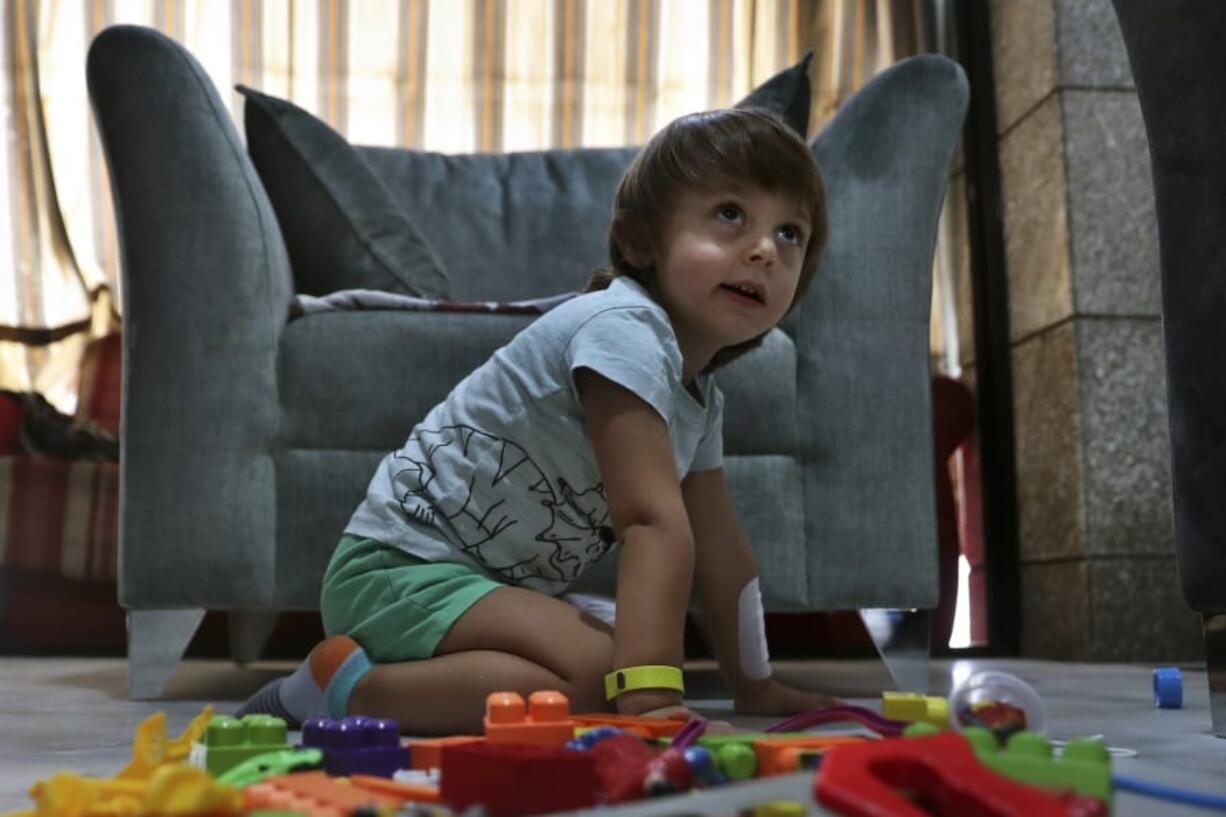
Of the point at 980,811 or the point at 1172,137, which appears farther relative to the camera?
the point at 1172,137

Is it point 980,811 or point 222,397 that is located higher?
point 222,397

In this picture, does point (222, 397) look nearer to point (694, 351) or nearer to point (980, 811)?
point (694, 351)

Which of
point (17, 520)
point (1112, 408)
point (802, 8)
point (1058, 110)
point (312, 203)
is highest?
point (802, 8)

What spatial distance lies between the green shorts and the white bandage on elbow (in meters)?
0.28

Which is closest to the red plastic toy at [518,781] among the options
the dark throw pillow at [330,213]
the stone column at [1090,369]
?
the dark throw pillow at [330,213]

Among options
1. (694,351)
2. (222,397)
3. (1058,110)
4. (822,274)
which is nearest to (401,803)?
(694,351)

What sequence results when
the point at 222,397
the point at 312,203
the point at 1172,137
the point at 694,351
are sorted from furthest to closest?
the point at 312,203, the point at 222,397, the point at 694,351, the point at 1172,137

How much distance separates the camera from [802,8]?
2.84 meters

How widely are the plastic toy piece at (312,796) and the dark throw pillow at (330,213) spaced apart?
1160 millimetres

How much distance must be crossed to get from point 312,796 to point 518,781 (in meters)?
0.09

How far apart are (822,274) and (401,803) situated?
1.07 meters

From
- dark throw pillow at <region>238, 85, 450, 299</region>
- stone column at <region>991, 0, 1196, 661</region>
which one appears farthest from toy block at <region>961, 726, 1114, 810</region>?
stone column at <region>991, 0, 1196, 661</region>

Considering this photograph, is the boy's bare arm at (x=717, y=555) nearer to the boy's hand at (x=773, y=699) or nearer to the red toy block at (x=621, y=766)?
the boy's hand at (x=773, y=699)

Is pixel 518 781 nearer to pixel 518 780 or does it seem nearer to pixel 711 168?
pixel 518 780
